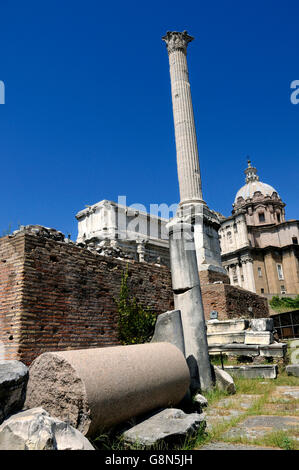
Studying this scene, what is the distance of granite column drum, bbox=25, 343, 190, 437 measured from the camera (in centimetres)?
329

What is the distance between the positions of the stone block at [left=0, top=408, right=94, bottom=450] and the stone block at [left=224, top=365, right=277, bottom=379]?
217 inches

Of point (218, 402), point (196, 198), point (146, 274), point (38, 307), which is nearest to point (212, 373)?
point (218, 402)

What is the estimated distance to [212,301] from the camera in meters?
11.0

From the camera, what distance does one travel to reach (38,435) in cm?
254

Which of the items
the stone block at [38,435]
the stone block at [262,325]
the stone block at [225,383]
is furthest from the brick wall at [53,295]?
the stone block at [262,325]

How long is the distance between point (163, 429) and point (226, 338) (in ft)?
19.7

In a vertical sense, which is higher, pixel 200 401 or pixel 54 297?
pixel 54 297

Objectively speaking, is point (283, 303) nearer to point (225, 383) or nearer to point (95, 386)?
point (225, 383)

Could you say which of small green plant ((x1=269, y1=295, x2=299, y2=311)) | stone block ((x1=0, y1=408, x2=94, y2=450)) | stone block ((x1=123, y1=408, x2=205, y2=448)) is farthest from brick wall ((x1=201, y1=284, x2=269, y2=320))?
small green plant ((x1=269, y1=295, x2=299, y2=311))

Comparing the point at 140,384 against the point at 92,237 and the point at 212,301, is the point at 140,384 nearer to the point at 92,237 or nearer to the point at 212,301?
the point at 212,301

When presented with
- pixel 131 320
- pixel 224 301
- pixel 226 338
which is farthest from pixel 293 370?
→ pixel 131 320

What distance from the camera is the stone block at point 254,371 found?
24.0ft

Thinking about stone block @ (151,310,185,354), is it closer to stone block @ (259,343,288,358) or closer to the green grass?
the green grass
